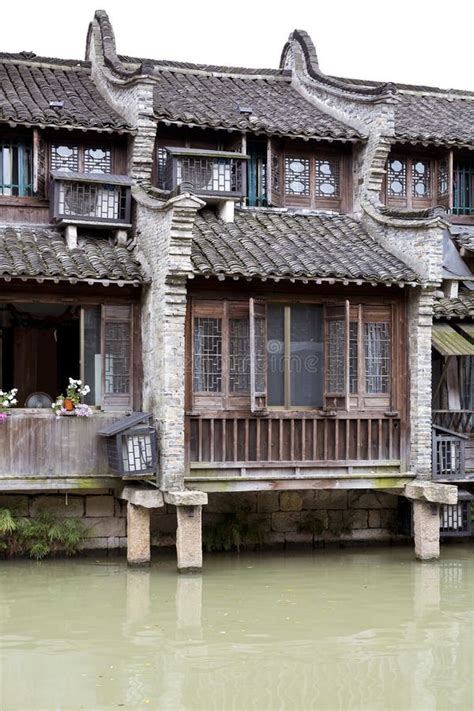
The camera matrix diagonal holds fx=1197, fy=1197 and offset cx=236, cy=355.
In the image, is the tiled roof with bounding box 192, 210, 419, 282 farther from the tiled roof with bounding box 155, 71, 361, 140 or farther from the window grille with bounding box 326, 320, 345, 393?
the tiled roof with bounding box 155, 71, 361, 140

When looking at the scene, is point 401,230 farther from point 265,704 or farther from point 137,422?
point 265,704

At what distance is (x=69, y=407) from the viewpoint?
18750 millimetres

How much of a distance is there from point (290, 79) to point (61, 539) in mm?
11143

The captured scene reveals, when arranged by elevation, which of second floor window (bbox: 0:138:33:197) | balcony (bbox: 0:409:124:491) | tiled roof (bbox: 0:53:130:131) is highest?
tiled roof (bbox: 0:53:130:131)

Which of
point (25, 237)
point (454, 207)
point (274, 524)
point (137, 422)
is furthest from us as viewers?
point (454, 207)

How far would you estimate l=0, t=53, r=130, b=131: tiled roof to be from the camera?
20.2 m

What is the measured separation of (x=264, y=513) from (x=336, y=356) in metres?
3.63

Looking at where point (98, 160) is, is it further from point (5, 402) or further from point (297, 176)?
point (5, 402)

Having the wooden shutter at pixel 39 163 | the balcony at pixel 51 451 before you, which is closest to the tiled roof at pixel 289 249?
the wooden shutter at pixel 39 163

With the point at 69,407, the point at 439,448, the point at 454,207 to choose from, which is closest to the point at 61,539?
the point at 69,407

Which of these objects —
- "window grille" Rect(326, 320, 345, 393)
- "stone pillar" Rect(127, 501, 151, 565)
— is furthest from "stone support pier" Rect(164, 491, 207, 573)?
"window grille" Rect(326, 320, 345, 393)

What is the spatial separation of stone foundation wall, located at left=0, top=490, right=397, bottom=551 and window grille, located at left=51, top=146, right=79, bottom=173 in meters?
5.60

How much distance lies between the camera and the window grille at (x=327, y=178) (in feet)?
73.3

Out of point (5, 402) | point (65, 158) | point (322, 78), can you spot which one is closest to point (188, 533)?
point (5, 402)
